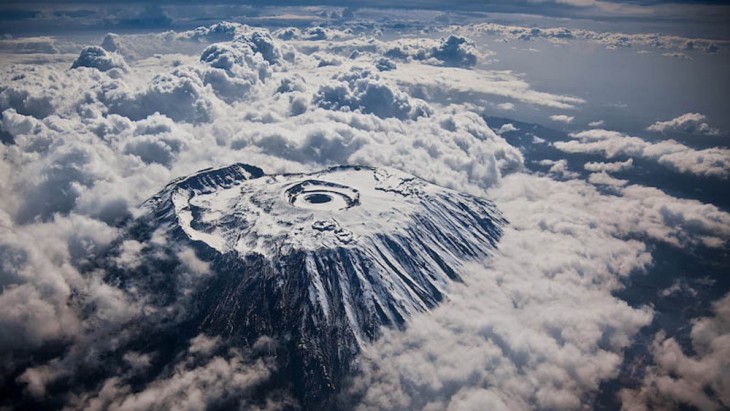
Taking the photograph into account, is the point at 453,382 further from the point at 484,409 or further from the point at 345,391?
the point at 345,391

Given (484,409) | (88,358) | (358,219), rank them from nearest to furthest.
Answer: (484,409) < (88,358) < (358,219)

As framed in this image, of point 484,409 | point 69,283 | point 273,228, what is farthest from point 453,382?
point 69,283

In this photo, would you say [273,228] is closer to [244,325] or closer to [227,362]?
[244,325]

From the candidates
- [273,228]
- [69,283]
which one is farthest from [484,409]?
[69,283]

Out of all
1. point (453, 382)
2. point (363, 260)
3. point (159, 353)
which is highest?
point (363, 260)

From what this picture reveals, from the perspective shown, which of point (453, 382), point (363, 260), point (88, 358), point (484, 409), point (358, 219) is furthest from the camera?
point (358, 219)

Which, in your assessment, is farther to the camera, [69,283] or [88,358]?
[69,283]

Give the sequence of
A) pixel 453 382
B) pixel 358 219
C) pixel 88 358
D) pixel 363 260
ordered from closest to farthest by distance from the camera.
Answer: pixel 453 382
pixel 88 358
pixel 363 260
pixel 358 219

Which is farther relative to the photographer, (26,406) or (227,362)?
(227,362)

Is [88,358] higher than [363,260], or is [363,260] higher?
[363,260]
